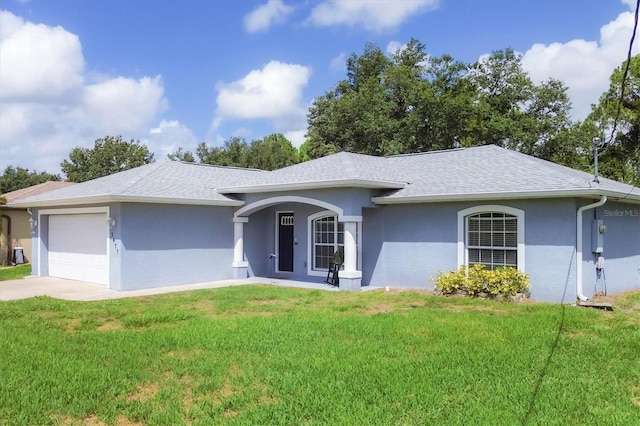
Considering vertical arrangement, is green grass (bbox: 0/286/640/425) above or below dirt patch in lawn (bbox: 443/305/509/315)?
above

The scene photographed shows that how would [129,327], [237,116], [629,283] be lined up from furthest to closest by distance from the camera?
[237,116]
[629,283]
[129,327]

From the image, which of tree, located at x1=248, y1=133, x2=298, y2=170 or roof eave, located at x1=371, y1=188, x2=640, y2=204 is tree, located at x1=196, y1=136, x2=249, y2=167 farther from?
roof eave, located at x1=371, y1=188, x2=640, y2=204

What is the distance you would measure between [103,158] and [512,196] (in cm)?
4280

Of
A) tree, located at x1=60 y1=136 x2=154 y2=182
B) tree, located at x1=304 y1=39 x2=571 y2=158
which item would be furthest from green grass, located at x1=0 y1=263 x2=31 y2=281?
tree, located at x1=60 y1=136 x2=154 y2=182

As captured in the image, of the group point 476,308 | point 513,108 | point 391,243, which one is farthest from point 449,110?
point 476,308

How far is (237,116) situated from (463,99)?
18927mm

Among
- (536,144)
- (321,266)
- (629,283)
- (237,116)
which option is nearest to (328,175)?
(321,266)

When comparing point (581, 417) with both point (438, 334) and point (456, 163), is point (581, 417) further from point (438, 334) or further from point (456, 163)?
point (456, 163)

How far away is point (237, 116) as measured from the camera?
133 feet

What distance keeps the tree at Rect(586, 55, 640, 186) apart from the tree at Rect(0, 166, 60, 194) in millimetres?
52946

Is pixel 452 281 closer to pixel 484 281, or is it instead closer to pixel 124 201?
pixel 484 281

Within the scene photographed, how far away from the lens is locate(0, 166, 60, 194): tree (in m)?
54.0

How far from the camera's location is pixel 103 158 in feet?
152

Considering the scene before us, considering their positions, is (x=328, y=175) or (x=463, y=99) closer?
(x=328, y=175)
